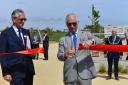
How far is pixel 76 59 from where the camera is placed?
722 centimetres

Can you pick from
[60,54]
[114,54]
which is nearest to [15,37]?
[60,54]

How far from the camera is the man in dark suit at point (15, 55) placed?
769cm

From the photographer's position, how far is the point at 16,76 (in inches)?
304

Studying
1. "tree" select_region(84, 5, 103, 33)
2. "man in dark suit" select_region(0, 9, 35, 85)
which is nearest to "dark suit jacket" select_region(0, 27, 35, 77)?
"man in dark suit" select_region(0, 9, 35, 85)

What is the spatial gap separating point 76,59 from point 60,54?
0.25 metres

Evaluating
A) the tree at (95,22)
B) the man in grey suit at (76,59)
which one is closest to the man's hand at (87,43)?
the man in grey suit at (76,59)

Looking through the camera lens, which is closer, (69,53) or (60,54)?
(69,53)

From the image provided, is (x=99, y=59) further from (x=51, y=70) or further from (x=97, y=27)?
(x=97, y=27)

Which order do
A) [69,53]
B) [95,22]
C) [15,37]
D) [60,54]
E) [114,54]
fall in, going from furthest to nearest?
[95,22] < [114,54] < [15,37] < [60,54] < [69,53]

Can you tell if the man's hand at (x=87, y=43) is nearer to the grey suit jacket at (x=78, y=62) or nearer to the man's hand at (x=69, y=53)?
the grey suit jacket at (x=78, y=62)

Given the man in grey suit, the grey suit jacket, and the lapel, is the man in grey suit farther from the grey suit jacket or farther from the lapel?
the lapel

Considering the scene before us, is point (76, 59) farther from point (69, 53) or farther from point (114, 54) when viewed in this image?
point (114, 54)

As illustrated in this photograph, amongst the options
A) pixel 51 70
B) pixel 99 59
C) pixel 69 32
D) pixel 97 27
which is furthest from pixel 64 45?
pixel 97 27

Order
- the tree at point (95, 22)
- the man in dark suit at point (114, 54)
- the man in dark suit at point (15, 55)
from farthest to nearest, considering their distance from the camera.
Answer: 1. the tree at point (95, 22)
2. the man in dark suit at point (114, 54)
3. the man in dark suit at point (15, 55)
